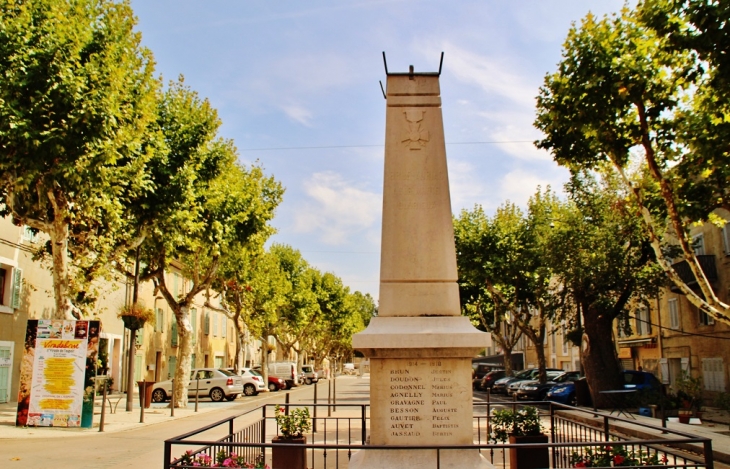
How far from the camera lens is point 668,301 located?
34.2m

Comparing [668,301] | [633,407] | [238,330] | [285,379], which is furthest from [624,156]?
[285,379]

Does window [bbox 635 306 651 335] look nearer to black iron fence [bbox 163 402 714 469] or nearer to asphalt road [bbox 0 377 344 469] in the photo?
black iron fence [bbox 163 402 714 469]

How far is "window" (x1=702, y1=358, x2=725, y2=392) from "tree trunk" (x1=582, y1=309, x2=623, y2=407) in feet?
15.9

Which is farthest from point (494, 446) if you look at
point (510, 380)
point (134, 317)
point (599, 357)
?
point (510, 380)

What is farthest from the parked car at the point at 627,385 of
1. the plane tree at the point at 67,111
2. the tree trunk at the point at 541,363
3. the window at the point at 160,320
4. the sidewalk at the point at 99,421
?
the window at the point at 160,320

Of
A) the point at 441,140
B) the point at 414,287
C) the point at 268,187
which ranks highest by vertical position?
the point at 268,187

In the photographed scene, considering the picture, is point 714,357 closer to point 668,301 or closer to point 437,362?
point 668,301

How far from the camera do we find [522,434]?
10.7 meters

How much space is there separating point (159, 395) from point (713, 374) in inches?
968

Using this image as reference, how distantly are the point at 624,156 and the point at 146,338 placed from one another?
30.7 m

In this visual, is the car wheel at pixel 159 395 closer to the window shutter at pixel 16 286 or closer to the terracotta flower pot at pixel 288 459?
the window shutter at pixel 16 286

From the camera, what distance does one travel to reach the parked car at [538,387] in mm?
31828

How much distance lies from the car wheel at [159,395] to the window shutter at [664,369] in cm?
2416

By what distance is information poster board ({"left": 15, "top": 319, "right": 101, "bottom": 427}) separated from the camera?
17.7m
